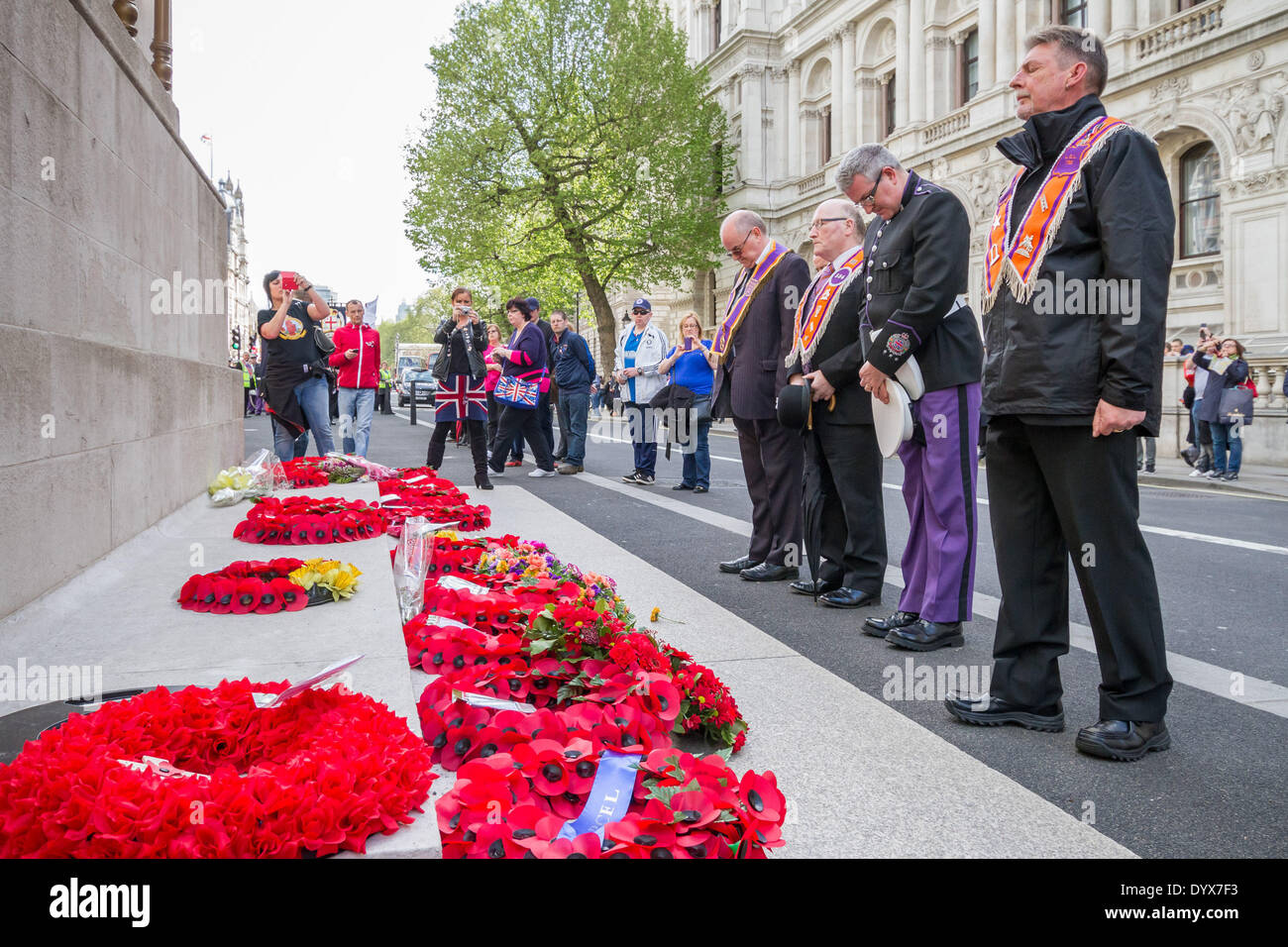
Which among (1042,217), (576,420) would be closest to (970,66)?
(576,420)

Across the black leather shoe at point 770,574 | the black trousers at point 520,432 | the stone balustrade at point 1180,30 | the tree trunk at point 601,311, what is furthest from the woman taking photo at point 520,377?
the tree trunk at point 601,311

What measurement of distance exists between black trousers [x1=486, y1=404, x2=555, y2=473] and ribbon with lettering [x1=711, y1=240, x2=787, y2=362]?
20.6 feet

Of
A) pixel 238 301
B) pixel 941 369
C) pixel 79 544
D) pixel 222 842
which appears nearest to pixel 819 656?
pixel 941 369

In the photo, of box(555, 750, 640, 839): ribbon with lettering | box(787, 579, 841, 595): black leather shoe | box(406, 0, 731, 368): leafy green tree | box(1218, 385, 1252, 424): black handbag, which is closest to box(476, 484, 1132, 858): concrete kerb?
box(555, 750, 640, 839): ribbon with lettering

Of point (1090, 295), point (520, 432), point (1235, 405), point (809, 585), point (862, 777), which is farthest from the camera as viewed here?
point (1235, 405)

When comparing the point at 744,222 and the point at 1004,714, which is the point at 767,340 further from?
the point at 1004,714

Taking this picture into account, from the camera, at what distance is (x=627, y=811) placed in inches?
91.6

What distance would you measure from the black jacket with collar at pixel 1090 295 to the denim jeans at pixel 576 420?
10.8 meters

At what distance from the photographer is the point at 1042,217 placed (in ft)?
11.6

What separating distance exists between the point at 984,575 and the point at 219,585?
181 inches

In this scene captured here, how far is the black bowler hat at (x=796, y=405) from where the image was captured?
5.61 meters

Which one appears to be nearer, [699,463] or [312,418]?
[312,418]

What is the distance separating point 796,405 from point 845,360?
36 centimetres
